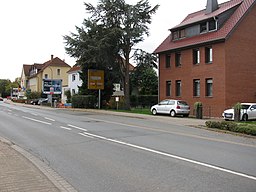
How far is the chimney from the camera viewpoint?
3603 cm

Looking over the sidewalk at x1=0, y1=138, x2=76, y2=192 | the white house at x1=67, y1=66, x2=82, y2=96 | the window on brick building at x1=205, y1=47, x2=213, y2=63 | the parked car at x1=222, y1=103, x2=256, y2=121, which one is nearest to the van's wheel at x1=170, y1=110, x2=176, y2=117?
the parked car at x1=222, y1=103, x2=256, y2=121

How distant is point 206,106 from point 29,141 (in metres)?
22.0

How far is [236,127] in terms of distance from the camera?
1695 centimetres

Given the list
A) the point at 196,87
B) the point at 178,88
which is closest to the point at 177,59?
the point at 178,88

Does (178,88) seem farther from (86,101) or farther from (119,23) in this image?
(86,101)

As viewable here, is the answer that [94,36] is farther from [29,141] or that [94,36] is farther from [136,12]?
[29,141]

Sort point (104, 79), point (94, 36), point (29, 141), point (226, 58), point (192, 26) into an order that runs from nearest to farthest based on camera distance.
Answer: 1. point (29, 141)
2. point (226, 58)
3. point (192, 26)
4. point (94, 36)
5. point (104, 79)

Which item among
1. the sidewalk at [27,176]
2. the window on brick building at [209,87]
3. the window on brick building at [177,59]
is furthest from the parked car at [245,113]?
the sidewalk at [27,176]

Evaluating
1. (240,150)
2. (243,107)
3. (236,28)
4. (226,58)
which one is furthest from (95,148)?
(236,28)

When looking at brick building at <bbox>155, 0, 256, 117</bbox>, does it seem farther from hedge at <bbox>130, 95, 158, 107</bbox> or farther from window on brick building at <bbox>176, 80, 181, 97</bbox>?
hedge at <bbox>130, 95, 158, 107</bbox>

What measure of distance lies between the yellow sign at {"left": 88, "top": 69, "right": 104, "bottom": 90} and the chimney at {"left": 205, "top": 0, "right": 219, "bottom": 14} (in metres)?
15.3

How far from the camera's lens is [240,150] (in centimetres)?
1112

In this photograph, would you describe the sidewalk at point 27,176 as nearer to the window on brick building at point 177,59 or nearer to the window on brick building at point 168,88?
the window on brick building at point 177,59

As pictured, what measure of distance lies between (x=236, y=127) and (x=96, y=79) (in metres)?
27.8
